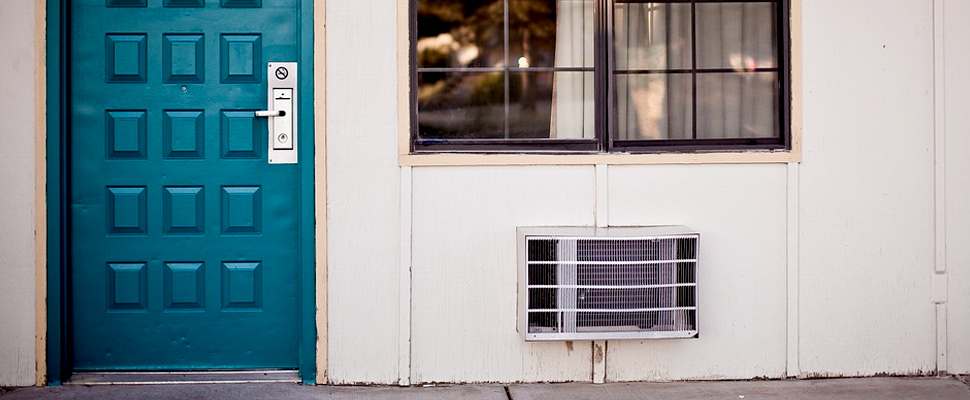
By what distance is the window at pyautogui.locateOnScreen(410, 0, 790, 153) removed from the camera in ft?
15.8

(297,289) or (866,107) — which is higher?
(866,107)

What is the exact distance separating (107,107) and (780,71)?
11.4ft

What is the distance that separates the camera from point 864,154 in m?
4.85

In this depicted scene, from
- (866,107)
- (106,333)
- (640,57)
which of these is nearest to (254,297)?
(106,333)

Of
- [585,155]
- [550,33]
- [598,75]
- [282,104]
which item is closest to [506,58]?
[550,33]

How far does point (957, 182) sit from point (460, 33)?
269 centimetres

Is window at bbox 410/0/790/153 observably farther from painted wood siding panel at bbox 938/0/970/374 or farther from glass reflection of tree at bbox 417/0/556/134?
painted wood siding panel at bbox 938/0/970/374

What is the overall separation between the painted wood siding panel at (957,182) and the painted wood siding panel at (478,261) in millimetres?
1882

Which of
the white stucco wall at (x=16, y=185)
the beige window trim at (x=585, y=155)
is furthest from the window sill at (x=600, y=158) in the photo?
the white stucco wall at (x=16, y=185)

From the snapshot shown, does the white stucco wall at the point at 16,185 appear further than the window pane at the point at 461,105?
No

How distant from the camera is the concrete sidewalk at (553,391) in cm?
463

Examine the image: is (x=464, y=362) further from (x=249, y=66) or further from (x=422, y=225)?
(x=249, y=66)

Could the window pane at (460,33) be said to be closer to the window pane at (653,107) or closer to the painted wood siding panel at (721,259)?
the window pane at (653,107)

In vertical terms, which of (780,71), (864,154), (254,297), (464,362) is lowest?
(464,362)
